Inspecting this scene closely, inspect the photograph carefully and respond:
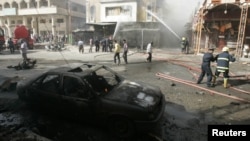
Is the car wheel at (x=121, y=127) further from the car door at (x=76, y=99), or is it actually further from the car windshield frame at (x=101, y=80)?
the car windshield frame at (x=101, y=80)

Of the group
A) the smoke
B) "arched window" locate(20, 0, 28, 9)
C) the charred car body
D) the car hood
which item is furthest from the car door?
"arched window" locate(20, 0, 28, 9)

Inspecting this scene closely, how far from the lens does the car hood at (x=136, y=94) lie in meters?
4.90

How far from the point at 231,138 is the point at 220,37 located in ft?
60.3

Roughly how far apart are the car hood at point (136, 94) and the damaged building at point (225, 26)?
14.4 m

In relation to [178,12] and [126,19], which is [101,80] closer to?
[126,19]

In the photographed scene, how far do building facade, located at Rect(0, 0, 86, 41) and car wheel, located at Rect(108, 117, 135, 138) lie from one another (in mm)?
40570

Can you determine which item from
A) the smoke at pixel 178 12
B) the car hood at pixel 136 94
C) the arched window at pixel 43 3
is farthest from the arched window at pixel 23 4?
the car hood at pixel 136 94

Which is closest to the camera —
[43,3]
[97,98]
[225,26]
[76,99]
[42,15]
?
[97,98]

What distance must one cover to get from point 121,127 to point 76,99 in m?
1.27

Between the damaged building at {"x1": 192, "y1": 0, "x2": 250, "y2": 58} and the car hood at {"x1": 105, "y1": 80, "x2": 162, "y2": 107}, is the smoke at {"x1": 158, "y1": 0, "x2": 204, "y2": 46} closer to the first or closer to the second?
the damaged building at {"x1": 192, "y1": 0, "x2": 250, "y2": 58}

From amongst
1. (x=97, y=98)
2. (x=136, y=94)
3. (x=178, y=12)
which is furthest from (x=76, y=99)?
(x=178, y=12)

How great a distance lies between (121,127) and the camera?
4.88 m

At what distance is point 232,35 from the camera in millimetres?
19906

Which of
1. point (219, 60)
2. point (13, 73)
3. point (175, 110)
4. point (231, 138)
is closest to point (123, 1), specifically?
point (13, 73)
